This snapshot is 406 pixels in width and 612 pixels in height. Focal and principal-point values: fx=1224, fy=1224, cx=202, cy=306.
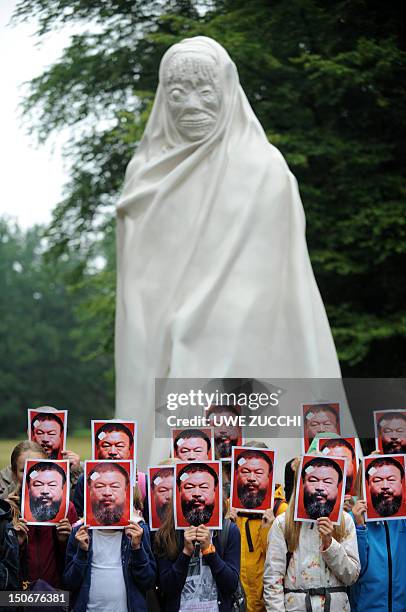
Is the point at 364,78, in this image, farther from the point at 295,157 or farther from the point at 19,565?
the point at 19,565

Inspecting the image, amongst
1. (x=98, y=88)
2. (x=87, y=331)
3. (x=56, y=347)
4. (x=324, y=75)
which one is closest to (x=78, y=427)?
(x=56, y=347)

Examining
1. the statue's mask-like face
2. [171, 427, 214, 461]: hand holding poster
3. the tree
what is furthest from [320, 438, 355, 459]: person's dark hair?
the tree

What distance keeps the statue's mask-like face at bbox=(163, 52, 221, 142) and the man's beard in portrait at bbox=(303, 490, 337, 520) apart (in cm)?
466

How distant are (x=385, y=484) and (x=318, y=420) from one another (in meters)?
1.23

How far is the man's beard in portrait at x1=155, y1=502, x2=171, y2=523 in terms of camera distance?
5.99 meters

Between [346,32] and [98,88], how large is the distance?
502 cm

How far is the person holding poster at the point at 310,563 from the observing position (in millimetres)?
5754

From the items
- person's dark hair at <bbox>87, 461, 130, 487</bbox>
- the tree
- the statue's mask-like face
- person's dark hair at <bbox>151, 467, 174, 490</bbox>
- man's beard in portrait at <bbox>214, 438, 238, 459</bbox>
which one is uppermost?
the statue's mask-like face

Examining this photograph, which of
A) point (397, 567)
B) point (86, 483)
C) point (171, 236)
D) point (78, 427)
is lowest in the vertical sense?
point (78, 427)

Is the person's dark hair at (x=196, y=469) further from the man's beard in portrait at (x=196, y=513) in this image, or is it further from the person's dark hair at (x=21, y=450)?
the person's dark hair at (x=21, y=450)

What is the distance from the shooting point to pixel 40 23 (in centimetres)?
2127

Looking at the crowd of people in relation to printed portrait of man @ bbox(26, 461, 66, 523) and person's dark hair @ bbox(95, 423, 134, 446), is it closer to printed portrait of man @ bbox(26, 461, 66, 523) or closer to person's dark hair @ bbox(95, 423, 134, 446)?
printed portrait of man @ bbox(26, 461, 66, 523)

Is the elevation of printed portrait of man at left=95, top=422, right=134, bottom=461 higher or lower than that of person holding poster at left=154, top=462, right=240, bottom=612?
higher

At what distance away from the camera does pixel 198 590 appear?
5738 millimetres
